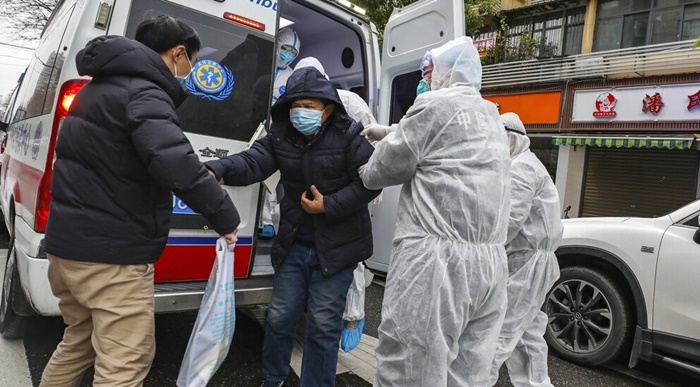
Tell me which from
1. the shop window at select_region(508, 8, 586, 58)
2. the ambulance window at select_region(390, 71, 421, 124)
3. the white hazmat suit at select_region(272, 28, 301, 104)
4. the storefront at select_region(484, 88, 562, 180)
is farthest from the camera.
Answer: the shop window at select_region(508, 8, 586, 58)

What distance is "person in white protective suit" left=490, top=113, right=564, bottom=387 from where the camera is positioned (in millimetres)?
2898

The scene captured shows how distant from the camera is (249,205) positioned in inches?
111

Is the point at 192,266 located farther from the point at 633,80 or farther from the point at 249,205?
the point at 633,80

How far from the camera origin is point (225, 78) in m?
2.68

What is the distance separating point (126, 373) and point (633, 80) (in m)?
13.0

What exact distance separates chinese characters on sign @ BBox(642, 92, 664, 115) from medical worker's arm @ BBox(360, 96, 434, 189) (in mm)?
11451

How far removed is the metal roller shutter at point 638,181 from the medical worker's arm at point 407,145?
37.5 ft

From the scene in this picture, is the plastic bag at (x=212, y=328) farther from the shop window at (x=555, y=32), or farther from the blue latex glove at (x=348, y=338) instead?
the shop window at (x=555, y=32)

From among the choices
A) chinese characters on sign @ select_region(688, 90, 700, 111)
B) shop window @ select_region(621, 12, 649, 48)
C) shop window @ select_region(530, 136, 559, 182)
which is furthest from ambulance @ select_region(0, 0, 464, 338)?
shop window @ select_region(621, 12, 649, 48)

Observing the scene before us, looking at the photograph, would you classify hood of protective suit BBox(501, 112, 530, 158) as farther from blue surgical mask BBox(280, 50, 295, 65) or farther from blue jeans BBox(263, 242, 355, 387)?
blue surgical mask BBox(280, 50, 295, 65)

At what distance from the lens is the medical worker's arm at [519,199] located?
282cm

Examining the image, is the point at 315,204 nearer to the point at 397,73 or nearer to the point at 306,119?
the point at 306,119

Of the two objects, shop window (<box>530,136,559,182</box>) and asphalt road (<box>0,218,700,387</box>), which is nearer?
asphalt road (<box>0,218,700,387</box>)

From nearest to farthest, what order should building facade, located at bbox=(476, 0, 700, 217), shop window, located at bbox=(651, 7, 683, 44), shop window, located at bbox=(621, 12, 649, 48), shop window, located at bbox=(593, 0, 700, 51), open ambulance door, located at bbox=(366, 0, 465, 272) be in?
1. open ambulance door, located at bbox=(366, 0, 465, 272)
2. building facade, located at bbox=(476, 0, 700, 217)
3. shop window, located at bbox=(593, 0, 700, 51)
4. shop window, located at bbox=(651, 7, 683, 44)
5. shop window, located at bbox=(621, 12, 649, 48)
